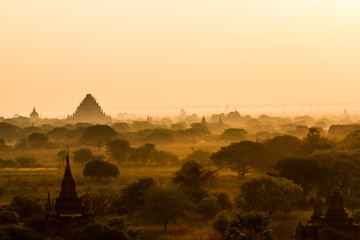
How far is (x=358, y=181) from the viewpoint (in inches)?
1955

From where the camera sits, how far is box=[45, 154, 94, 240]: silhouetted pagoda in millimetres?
30750

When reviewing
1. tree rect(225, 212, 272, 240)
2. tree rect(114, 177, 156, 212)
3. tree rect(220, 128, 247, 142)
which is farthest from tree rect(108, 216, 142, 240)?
tree rect(220, 128, 247, 142)

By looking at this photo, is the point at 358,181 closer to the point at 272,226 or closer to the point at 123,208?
the point at 272,226

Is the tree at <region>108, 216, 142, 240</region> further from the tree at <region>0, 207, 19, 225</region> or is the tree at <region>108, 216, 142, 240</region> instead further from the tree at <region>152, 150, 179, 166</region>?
the tree at <region>152, 150, 179, 166</region>

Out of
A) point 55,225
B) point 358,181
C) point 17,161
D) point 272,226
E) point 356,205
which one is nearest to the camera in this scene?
point 55,225

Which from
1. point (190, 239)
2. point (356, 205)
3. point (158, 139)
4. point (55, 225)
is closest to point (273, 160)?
point (356, 205)

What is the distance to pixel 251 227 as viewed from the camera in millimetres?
28688

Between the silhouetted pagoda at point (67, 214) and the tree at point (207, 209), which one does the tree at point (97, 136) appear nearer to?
the tree at point (207, 209)

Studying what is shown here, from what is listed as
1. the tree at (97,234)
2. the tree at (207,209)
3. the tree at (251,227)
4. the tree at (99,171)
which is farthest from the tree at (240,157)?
the tree at (97,234)

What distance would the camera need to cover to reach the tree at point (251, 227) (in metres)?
28.1

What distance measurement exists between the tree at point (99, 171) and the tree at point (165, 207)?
64.3ft

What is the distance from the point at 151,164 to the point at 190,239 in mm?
45823

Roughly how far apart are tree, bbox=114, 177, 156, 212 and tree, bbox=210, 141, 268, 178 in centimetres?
2007

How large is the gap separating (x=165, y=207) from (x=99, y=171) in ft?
69.6
